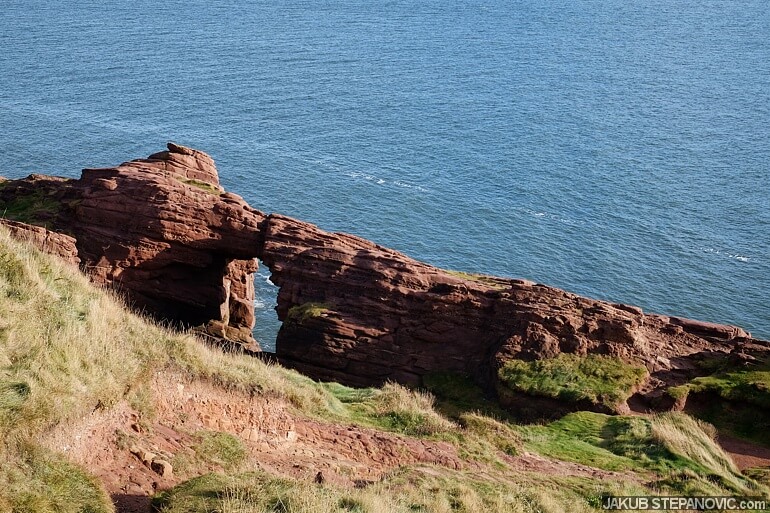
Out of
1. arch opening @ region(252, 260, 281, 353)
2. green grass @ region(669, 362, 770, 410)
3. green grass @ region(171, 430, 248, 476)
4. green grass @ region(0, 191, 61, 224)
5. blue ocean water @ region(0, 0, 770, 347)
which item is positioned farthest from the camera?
blue ocean water @ region(0, 0, 770, 347)

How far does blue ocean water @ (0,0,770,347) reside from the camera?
2586 inches

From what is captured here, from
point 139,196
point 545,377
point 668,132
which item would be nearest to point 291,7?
point 668,132

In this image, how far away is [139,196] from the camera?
3434cm

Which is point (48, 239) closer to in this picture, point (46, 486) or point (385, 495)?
point (46, 486)

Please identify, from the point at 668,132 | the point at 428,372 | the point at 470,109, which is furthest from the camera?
the point at 470,109

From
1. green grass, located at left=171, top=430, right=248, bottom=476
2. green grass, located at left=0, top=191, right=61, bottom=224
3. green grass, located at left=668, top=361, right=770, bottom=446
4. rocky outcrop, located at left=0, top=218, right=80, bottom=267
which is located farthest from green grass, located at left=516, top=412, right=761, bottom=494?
green grass, located at left=0, top=191, right=61, bottom=224

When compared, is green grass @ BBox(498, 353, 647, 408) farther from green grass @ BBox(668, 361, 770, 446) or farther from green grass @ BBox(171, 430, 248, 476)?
green grass @ BBox(171, 430, 248, 476)

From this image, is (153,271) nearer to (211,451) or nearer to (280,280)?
(280,280)

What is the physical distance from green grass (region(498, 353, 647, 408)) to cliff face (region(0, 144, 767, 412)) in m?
0.46

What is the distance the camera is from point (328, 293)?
32.9m

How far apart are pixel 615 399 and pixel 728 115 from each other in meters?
77.8

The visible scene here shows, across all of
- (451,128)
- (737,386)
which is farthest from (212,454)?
(451,128)

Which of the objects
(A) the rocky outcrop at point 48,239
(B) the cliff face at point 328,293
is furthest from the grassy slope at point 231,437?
(A) the rocky outcrop at point 48,239

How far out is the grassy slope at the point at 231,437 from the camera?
442 inches
